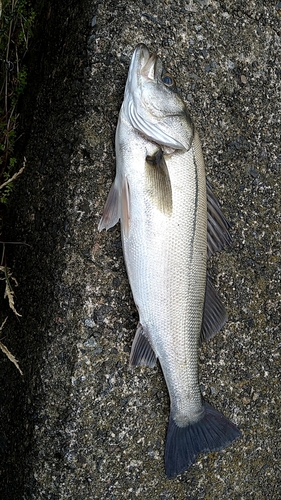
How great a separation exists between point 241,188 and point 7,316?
1613 mm

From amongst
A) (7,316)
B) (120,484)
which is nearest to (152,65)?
(7,316)

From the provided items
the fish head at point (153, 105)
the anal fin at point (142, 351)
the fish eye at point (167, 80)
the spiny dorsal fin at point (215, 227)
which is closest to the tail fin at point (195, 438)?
the anal fin at point (142, 351)

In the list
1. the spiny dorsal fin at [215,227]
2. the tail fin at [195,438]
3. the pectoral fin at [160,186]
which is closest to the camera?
the pectoral fin at [160,186]

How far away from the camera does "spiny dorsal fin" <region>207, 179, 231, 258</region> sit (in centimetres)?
293

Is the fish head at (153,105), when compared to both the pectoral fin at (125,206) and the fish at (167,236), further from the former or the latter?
the pectoral fin at (125,206)

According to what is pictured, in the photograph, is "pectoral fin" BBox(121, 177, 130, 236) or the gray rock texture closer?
"pectoral fin" BBox(121, 177, 130, 236)

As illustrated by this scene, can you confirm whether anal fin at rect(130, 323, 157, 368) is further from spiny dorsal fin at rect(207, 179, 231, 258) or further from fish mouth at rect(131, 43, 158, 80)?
fish mouth at rect(131, 43, 158, 80)

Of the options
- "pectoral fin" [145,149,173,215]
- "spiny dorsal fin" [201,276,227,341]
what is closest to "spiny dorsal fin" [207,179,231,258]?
"spiny dorsal fin" [201,276,227,341]

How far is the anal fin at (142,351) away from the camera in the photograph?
282 centimetres

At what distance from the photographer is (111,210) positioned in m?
2.85

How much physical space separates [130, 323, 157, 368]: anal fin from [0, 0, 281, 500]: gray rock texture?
90 millimetres

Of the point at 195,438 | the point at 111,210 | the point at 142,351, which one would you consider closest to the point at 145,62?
the point at 111,210

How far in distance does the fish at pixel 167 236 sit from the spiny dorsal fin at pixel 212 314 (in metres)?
0.10

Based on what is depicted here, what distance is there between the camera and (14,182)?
3.30 meters
